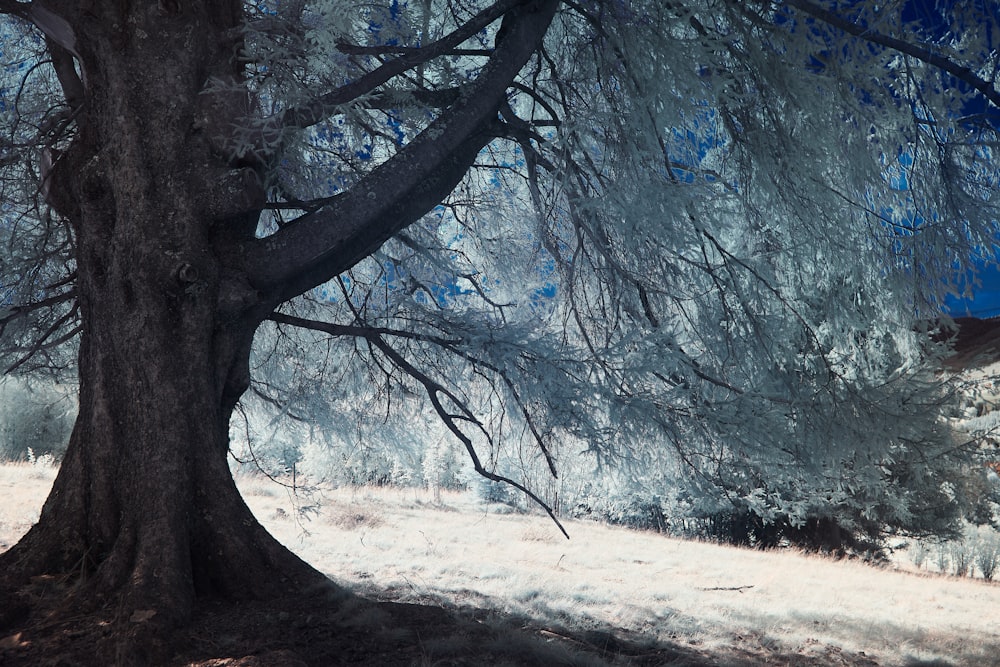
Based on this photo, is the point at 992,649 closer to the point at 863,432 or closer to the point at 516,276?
the point at 863,432

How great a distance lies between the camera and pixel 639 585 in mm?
7504

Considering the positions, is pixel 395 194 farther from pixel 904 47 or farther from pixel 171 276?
pixel 904 47

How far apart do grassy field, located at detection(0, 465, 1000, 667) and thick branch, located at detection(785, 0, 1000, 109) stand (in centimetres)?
349

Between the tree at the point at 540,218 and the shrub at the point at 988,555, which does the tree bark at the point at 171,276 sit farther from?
the shrub at the point at 988,555

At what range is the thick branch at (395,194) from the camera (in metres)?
3.89

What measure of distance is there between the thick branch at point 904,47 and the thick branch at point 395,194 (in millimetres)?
1482

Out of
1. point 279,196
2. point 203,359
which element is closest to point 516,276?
point 279,196

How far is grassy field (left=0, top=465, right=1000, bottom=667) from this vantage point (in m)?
5.10

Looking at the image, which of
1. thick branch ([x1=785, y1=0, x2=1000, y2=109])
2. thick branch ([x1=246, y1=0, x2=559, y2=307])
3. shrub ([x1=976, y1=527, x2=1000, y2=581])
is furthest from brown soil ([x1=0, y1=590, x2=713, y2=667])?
shrub ([x1=976, y1=527, x2=1000, y2=581])

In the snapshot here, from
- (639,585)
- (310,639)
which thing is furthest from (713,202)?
(639,585)

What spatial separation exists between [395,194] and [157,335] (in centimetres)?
143

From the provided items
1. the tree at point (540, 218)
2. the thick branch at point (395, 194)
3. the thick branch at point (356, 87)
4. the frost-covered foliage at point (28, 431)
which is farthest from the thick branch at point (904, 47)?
the frost-covered foliage at point (28, 431)

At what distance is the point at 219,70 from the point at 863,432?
4381 millimetres

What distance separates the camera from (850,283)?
464 cm
